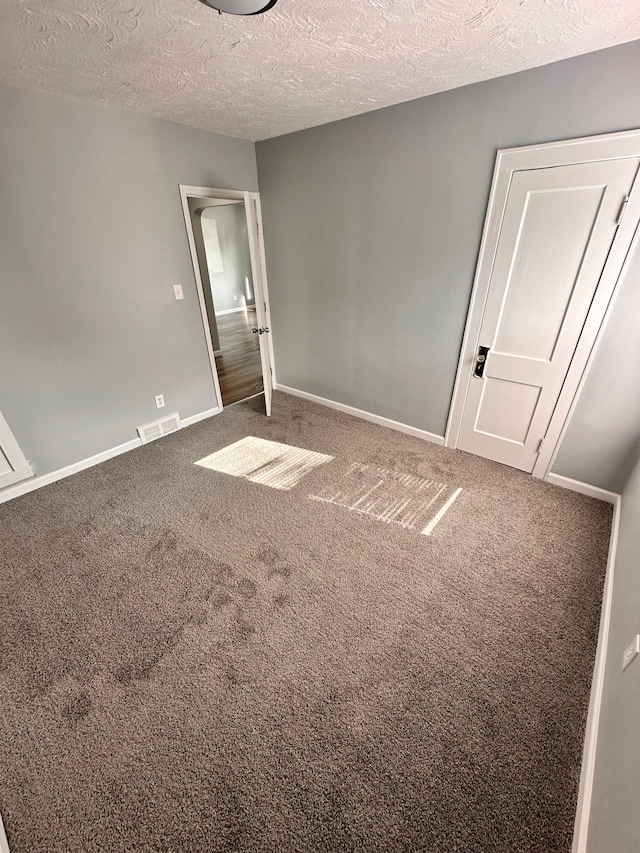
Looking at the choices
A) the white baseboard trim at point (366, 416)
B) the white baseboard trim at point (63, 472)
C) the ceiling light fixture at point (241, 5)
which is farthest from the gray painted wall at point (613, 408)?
the white baseboard trim at point (63, 472)

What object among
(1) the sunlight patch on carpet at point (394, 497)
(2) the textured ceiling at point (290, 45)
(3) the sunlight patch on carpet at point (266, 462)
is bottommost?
(1) the sunlight patch on carpet at point (394, 497)

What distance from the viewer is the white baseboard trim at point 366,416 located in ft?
10.2

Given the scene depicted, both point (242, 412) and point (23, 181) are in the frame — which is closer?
point (23, 181)

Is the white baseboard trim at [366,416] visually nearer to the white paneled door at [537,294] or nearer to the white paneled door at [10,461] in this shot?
the white paneled door at [537,294]

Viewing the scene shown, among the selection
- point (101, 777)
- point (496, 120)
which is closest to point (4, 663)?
point (101, 777)

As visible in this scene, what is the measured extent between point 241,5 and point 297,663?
104 inches

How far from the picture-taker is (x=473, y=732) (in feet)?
4.22

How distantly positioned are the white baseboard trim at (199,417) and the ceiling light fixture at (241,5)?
2.81 metres

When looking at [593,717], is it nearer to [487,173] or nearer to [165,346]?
[487,173]

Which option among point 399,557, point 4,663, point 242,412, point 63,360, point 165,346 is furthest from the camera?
point 242,412

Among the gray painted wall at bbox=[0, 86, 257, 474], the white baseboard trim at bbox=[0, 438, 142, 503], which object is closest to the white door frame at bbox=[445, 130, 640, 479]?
the gray painted wall at bbox=[0, 86, 257, 474]

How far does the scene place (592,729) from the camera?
4.13ft

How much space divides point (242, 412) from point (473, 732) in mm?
3127

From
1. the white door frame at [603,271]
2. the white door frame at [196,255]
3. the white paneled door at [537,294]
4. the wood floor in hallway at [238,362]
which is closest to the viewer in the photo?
the white door frame at [603,271]
